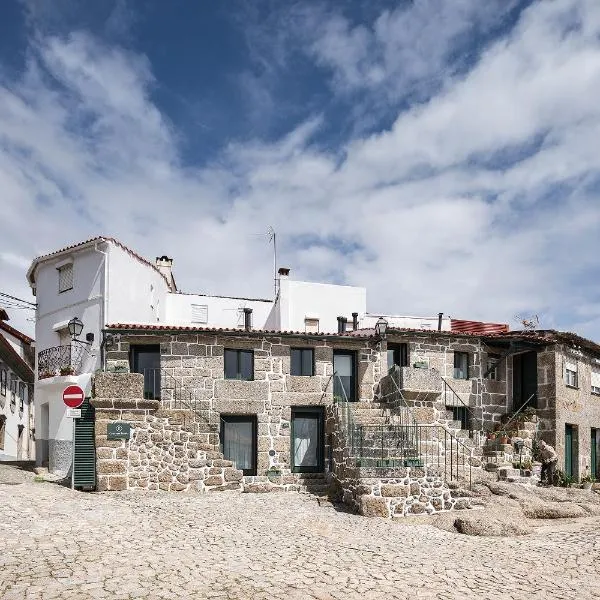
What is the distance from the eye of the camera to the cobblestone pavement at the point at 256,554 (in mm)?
8203

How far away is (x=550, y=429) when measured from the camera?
20.7 metres

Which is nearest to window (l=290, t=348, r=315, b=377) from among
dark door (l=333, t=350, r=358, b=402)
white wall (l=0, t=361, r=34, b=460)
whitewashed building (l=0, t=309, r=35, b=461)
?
dark door (l=333, t=350, r=358, b=402)

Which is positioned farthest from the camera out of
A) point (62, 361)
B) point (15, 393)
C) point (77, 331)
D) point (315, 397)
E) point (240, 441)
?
point (15, 393)

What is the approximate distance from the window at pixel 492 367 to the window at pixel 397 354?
9.54ft

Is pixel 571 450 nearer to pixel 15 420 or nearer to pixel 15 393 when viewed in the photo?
pixel 15 420

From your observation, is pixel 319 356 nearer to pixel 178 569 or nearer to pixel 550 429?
pixel 550 429

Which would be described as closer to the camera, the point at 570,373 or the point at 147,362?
the point at 147,362

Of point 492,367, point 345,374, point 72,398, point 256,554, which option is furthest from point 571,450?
point 72,398

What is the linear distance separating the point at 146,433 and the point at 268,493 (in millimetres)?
3537

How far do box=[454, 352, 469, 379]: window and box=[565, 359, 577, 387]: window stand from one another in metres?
3.30

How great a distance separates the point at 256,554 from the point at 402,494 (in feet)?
17.2

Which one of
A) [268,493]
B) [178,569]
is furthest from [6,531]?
[268,493]

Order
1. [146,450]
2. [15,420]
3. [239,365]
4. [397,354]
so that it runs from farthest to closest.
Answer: [15,420] < [397,354] < [239,365] < [146,450]

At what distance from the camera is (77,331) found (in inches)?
788
